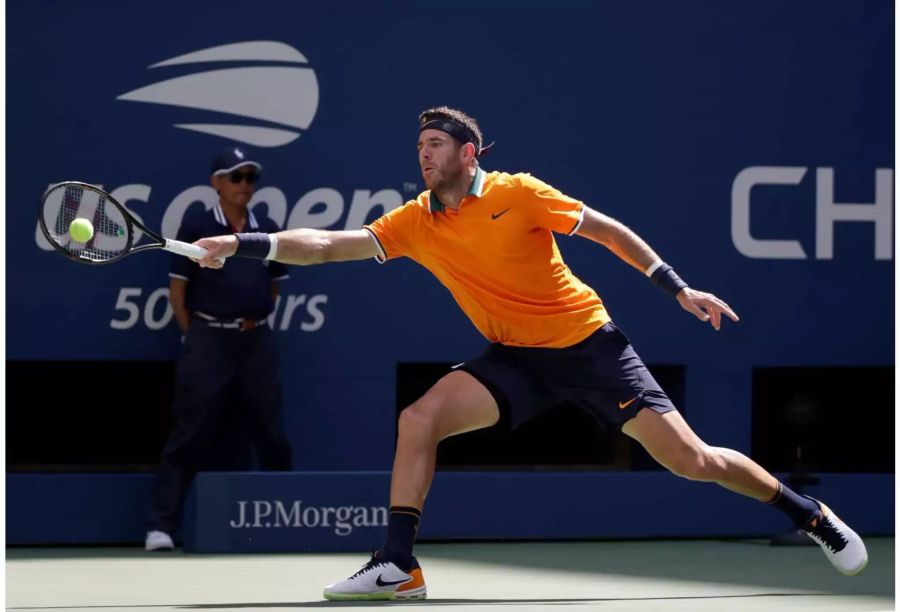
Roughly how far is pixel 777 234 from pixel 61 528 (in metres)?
3.52

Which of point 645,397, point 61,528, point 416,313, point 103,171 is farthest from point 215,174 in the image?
point 645,397

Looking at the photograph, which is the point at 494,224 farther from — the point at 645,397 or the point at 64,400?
the point at 64,400

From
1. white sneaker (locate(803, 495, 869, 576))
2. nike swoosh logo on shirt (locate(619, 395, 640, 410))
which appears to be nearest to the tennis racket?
nike swoosh logo on shirt (locate(619, 395, 640, 410))

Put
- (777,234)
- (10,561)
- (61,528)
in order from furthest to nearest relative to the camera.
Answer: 1. (777,234)
2. (61,528)
3. (10,561)

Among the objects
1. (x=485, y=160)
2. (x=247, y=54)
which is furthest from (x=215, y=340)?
(x=485, y=160)

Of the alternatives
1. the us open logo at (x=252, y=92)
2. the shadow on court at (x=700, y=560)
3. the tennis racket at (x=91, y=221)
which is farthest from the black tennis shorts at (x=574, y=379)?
the us open logo at (x=252, y=92)

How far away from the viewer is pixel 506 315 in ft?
18.6

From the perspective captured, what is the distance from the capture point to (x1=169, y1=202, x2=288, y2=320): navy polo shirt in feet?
24.0

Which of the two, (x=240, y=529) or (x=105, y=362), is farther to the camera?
(x=105, y=362)

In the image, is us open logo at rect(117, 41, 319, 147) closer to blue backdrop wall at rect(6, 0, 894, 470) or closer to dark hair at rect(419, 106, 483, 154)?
blue backdrop wall at rect(6, 0, 894, 470)

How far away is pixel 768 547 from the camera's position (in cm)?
746

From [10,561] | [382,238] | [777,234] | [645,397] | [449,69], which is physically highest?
[449,69]

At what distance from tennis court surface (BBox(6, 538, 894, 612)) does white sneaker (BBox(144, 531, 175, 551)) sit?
0.16ft

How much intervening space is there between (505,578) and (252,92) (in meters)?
2.57
